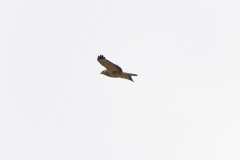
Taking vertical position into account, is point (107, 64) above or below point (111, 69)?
above

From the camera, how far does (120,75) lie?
58.4 meters

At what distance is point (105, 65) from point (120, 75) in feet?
4.37

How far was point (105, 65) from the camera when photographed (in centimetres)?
5797

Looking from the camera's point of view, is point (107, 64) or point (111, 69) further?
point (111, 69)
